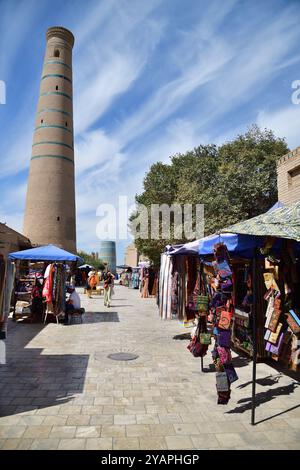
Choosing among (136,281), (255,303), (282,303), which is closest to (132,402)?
(255,303)

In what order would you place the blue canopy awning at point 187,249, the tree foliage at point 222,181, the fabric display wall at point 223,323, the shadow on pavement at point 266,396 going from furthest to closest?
1. the tree foliage at point 222,181
2. the blue canopy awning at point 187,249
3. the shadow on pavement at point 266,396
4. the fabric display wall at point 223,323

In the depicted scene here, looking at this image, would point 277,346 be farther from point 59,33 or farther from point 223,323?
point 59,33

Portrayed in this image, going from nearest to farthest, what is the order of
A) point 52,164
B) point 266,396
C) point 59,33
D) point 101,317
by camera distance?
1. point 266,396
2. point 101,317
3. point 52,164
4. point 59,33

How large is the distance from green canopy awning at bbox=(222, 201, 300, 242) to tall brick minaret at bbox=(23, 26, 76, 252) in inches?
1239

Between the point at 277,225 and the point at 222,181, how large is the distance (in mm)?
18005

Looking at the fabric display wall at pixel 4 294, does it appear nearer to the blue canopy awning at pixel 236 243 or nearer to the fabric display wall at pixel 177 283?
the blue canopy awning at pixel 236 243

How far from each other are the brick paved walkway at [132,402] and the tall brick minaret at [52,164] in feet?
89.3

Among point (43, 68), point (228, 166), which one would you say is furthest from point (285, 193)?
point (43, 68)

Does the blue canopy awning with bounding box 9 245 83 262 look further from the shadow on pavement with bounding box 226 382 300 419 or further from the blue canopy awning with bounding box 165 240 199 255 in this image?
the shadow on pavement with bounding box 226 382 300 419

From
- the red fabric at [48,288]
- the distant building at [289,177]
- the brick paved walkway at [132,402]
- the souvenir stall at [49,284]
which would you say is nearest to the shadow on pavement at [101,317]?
the souvenir stall at [49,284]

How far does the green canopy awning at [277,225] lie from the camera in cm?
432

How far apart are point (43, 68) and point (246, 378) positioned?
1522 inches

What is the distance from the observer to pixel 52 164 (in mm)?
34312
